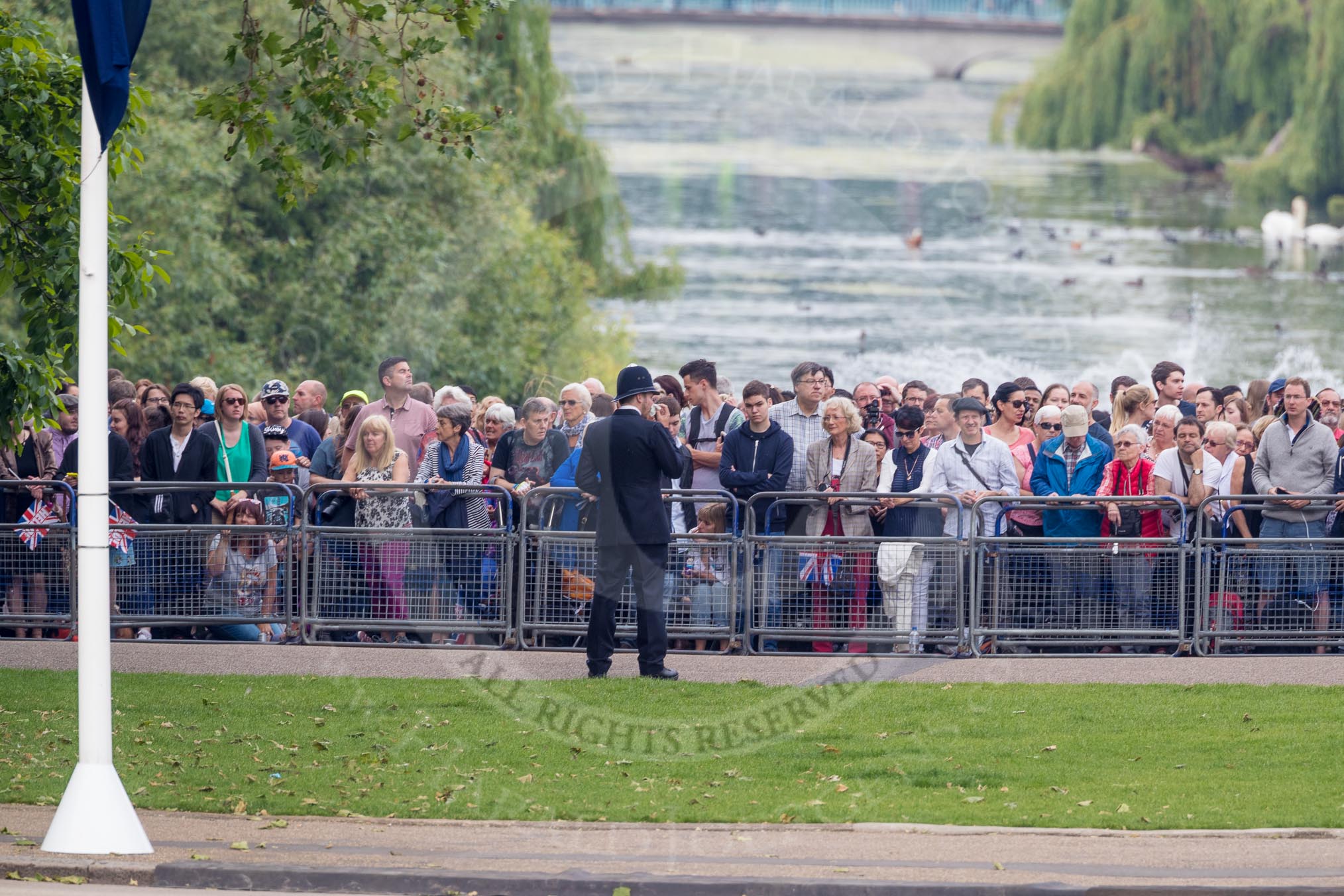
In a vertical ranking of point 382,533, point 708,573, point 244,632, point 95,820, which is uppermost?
point 382,533

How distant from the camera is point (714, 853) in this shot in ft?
26.9

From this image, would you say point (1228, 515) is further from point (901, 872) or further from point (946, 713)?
point (901, 872)

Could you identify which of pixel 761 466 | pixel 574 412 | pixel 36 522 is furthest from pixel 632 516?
pixel 36 522

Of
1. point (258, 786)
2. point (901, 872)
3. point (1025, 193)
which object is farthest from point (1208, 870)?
point (1025, 193)

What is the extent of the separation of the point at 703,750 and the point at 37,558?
596 centimetres

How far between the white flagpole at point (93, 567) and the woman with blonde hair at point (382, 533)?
512 centimetres

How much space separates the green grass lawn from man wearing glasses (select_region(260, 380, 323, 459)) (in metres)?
2.91

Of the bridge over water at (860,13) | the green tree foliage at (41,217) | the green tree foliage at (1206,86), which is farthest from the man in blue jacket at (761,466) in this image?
the bridge over water at (860,13)

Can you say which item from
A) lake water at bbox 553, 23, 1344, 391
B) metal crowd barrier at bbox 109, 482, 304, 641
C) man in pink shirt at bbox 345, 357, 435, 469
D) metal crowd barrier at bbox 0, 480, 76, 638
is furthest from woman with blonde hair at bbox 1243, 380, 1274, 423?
lake water at bbox 553, 23, 1344, 391

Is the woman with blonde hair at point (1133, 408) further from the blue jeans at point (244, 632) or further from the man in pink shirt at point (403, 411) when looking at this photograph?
the blue jeans at point (244, 632)

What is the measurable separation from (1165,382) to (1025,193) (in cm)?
2266

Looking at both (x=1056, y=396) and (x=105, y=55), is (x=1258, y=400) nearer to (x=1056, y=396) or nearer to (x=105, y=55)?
(x=1056, y=396)

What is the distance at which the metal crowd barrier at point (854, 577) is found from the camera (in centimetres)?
1312

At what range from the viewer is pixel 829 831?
8609mm
